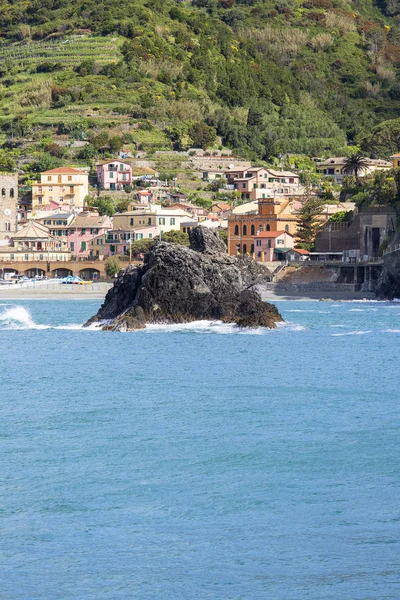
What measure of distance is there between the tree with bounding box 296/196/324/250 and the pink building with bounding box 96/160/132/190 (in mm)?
35159

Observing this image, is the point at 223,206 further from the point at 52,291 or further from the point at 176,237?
the point at 52,291

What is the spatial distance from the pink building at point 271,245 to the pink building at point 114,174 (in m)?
33.6

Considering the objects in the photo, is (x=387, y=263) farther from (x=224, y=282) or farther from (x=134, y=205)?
(x=134, y=205)

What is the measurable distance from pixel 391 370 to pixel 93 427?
16165 millimetres

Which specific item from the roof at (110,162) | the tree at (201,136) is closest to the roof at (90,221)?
the roof at (110,162)

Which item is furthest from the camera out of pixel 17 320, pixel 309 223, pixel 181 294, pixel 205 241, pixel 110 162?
pixel 110 162

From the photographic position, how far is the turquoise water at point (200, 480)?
20.8m

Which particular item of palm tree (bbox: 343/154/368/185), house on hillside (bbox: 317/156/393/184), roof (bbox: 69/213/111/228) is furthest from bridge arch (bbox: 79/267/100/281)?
house on hillside (bbox: 317/156/393/184)

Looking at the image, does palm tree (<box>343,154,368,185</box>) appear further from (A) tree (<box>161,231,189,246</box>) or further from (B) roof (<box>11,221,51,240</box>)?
(B) roof (<box>11,221,51,240</box>)

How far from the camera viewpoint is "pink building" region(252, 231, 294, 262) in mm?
121625

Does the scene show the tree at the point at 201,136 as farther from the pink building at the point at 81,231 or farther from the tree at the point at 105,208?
the pink building at the point at 81,231

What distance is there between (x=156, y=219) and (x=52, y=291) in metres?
26.0

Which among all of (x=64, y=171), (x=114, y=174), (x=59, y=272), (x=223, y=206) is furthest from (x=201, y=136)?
(x=59, y=272)

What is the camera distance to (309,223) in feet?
404
